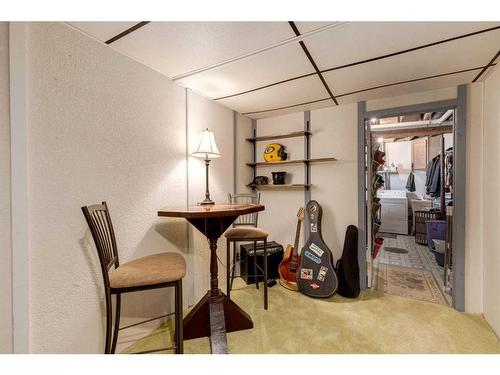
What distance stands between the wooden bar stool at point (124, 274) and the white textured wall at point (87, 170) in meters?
0.16

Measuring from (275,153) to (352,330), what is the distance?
2052 millimetres

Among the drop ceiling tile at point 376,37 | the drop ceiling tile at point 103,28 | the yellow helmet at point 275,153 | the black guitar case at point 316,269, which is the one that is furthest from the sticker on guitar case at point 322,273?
the drop ceiling tile at point 103,28

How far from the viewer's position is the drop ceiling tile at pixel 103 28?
1.30 m

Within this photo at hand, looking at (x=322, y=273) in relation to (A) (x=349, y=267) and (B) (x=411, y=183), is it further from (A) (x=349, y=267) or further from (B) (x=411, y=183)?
(B) (x=411, y=183)

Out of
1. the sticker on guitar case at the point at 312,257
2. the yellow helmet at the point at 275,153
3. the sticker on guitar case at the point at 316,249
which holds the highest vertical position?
the yellow helmet at the point at 275,153

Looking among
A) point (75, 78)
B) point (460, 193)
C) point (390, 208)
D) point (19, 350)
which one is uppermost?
point (75, 78)

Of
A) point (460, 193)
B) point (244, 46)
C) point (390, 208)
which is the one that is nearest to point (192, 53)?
point (244, 46)

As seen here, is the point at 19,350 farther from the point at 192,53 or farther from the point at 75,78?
the point at 192,53

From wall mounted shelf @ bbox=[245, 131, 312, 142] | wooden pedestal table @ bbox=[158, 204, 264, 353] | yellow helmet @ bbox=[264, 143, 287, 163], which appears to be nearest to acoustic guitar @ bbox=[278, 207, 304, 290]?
yellow helmet @ bbox=[264, 143, 287, 163]

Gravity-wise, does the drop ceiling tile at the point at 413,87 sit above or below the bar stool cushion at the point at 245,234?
above

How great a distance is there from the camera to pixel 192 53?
62.3 inches

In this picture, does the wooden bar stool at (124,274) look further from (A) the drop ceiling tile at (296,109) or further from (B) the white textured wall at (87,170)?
(A) the drop ceiling tile at (296,109)
